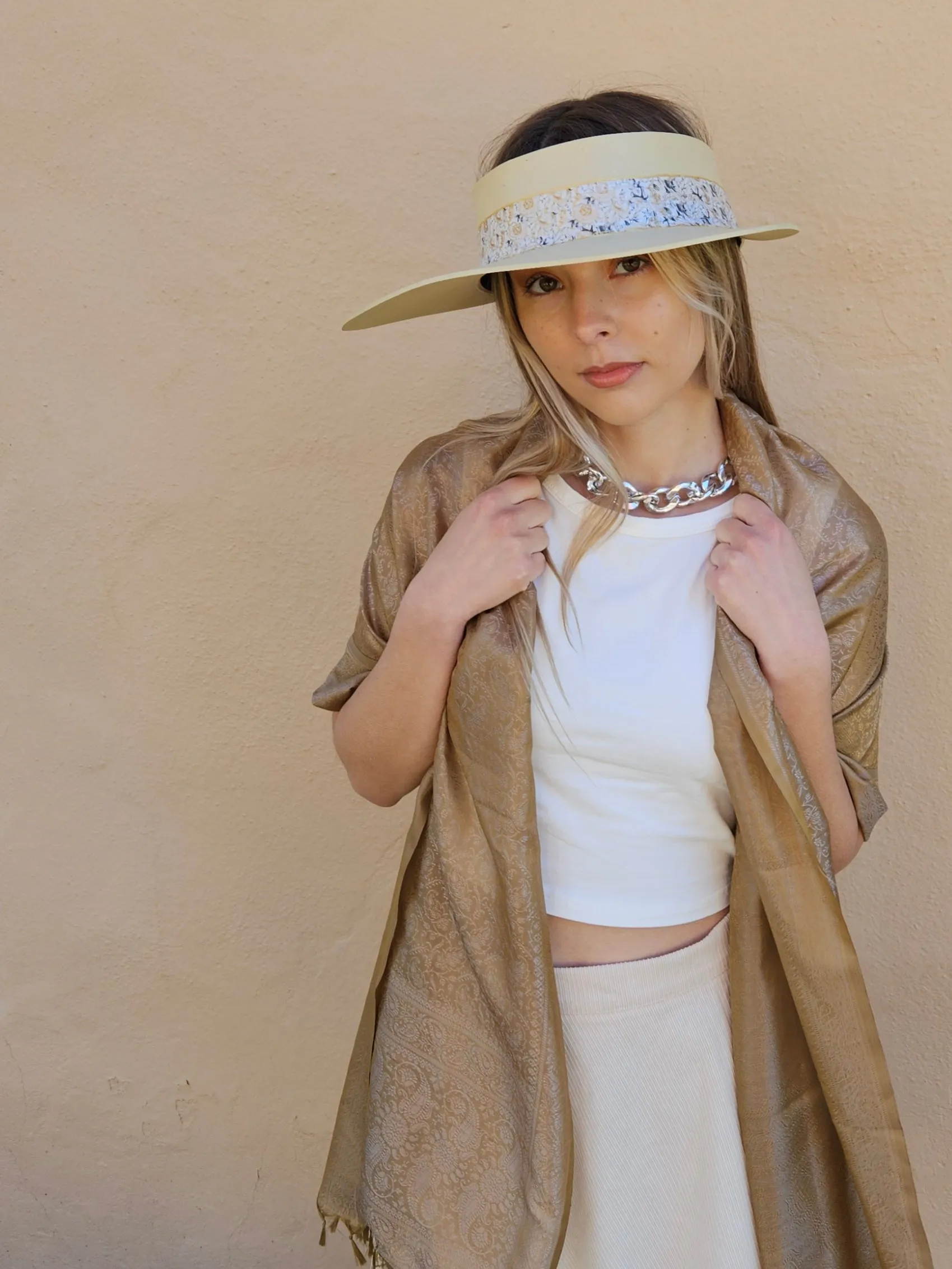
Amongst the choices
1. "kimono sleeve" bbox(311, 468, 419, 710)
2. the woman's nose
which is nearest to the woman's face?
the woman's nose

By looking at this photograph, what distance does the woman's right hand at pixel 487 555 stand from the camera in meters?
1.56

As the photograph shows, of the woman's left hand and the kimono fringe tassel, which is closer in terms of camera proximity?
the woman's left hand

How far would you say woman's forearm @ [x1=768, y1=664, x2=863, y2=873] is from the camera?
1.51 meters

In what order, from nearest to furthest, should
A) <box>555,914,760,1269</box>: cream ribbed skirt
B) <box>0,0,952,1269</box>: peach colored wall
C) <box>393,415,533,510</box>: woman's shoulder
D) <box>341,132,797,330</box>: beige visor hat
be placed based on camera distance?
<box>341,132,797,330</box>: beige visor hat
<box>555,914,760,1269</box>: cream ribbed skirt
<box>393,415,533,510</box>: woman's shoulder
<box>0,0,952,1269</box>: peach colored wall

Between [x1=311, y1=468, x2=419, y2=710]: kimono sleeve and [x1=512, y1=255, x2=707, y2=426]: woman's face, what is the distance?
10.7 inches

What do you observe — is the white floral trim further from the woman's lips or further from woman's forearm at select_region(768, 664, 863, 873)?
woman's forearm at select_region(768, 664, 863, 873)

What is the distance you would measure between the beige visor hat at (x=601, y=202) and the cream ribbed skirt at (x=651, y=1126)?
2.66ft

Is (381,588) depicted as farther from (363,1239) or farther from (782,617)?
(363,1239)

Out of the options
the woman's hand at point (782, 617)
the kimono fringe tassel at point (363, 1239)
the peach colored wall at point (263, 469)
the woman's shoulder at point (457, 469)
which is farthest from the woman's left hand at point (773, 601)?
the kimono fringe tassel at point (363, 1239)

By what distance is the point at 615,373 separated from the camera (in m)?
1.50

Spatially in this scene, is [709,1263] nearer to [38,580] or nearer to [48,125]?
[38,580]

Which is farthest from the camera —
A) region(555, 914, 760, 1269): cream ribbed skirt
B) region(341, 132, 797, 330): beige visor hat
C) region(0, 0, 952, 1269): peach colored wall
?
region(0, 0, 952, 1269): peach colored wall

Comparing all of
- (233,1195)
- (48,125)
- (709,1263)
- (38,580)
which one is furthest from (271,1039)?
(48,125)

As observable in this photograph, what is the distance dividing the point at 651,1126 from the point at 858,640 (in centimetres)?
62
